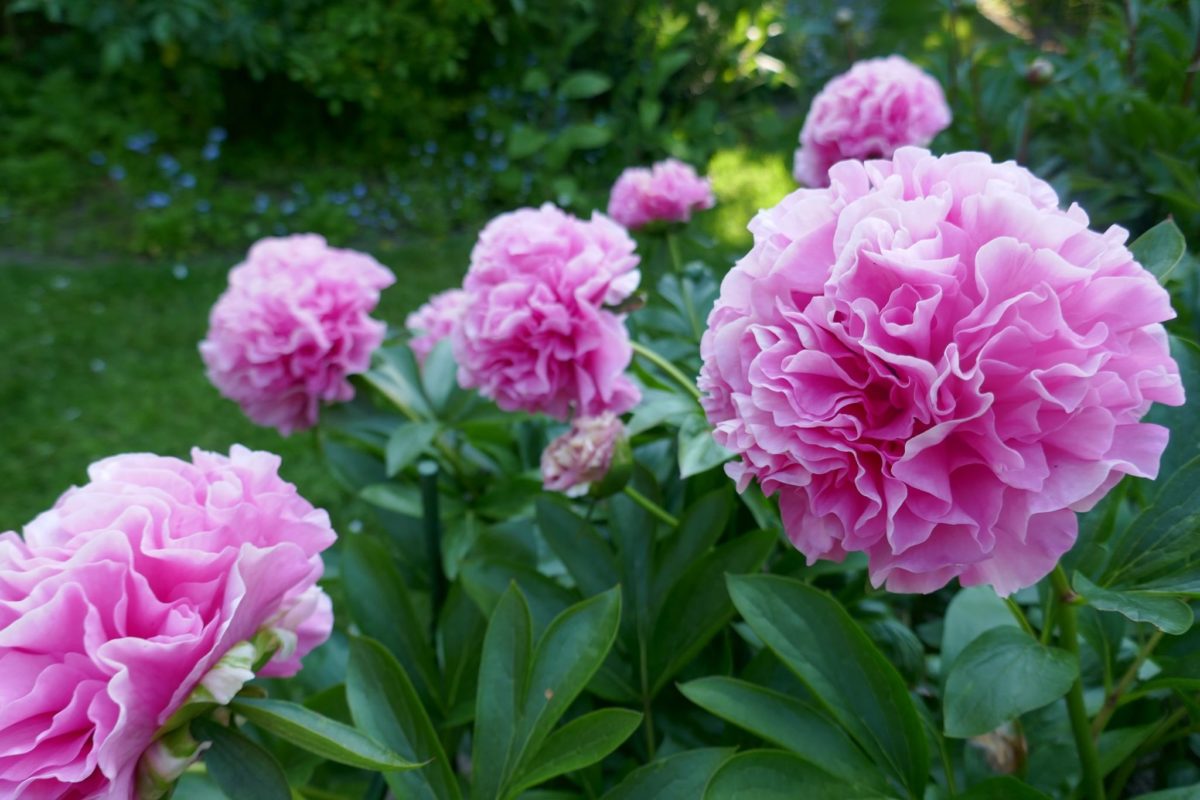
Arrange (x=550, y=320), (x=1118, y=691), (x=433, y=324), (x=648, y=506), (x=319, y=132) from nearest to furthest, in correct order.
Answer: (x=1118, y=691)
(x=648, y=506)
(x=550, y=320)
(x=433, y=324)
(x=319, y=132)

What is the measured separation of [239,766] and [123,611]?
0.40ft

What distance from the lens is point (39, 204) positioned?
3947mm

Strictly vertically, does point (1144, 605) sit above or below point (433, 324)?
above

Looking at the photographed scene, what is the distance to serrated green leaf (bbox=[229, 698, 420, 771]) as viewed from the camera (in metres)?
0.55

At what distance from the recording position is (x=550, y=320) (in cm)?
96

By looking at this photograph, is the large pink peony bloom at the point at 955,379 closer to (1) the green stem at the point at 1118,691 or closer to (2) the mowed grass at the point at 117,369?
(1) the green stem at the point at 1118,691

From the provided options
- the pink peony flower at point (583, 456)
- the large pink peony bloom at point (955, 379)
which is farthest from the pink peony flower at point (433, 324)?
the large pink peony bloom at point (955, 379)

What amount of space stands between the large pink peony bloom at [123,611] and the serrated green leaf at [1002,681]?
0.43 metres

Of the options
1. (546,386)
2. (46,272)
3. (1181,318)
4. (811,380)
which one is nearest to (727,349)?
(811,380)

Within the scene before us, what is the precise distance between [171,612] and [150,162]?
4.18 m

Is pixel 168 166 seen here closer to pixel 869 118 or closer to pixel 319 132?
pixel 319 132

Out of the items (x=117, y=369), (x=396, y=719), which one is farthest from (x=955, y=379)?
(x=117, y=369)

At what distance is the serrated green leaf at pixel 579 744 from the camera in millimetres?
621

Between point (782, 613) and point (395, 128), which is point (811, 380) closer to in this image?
point (782, 613)
